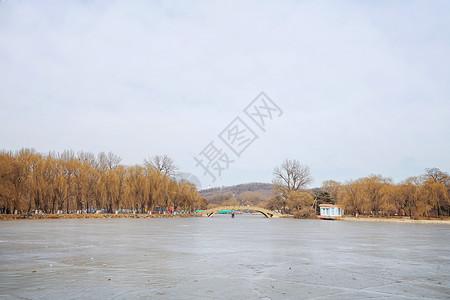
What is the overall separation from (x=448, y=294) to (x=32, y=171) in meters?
42.1

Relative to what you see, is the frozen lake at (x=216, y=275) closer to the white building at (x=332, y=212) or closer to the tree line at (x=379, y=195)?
the tree line at (x=379, y=195)

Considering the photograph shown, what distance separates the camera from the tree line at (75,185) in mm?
37656

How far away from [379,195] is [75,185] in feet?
135

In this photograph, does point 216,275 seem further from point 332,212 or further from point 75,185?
point 332,212

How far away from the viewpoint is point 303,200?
6141 cm

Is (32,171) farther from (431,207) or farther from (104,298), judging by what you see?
(431,207)

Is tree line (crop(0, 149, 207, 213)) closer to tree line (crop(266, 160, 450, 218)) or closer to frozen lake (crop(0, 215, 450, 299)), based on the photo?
tree line (crop(266, 160, 450, 218))

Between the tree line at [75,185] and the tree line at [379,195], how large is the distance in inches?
800

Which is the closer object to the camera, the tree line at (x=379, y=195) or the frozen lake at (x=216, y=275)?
the frozen lake at (x=216, y=275)

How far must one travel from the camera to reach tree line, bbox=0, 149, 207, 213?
37.7 m

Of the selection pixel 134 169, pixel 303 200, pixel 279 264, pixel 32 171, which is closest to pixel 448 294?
pixel 279 264

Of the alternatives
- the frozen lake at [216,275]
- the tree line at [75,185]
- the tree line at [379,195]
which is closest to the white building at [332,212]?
the tree line at [379,195]

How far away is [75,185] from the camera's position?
1777 inches

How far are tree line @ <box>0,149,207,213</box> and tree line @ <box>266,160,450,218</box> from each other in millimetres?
20316
